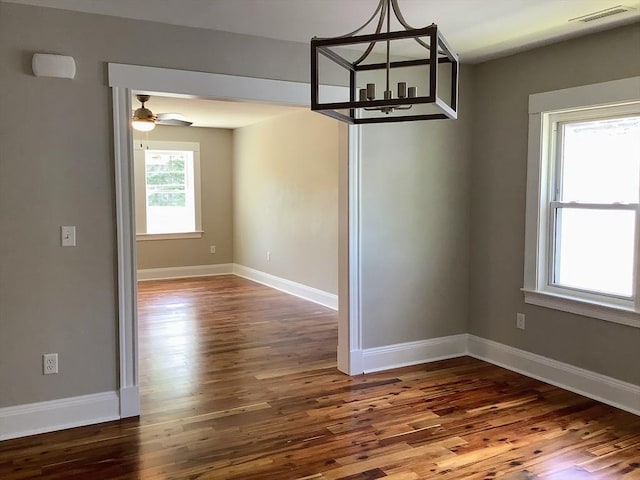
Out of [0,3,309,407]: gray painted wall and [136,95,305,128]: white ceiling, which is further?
[136,95,305,128]: white ceiling

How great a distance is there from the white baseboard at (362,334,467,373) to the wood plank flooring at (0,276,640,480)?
106mm

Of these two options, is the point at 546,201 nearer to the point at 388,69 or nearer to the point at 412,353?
the point at 412,353

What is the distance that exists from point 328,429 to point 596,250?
216cm

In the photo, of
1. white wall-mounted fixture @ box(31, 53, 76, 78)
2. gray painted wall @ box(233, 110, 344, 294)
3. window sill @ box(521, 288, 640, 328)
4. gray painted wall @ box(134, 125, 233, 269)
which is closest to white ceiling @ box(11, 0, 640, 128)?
white wall-mounted fixture @ box(31, 53, 76, 78)

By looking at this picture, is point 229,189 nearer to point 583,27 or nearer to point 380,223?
point 380,223

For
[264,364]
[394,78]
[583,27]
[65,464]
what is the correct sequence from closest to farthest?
[65,464] → [583,27] → [394,78] → [264,364]

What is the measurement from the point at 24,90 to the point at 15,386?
166 cm

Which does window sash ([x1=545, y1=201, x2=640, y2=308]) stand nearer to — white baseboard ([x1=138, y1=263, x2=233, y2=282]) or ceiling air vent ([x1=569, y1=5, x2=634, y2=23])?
ceiling air vent ([x1=569, y1=5, x2=634, y2=23])

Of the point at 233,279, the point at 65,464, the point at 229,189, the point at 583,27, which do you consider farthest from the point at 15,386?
the point at 229,189

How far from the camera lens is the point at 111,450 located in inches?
115

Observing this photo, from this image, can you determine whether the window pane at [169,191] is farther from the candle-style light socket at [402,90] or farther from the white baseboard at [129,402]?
the candle-style light socket at [402,90]

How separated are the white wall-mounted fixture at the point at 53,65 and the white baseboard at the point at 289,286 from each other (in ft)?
13.0

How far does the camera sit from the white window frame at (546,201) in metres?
3.55

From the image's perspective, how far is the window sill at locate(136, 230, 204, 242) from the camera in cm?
844
